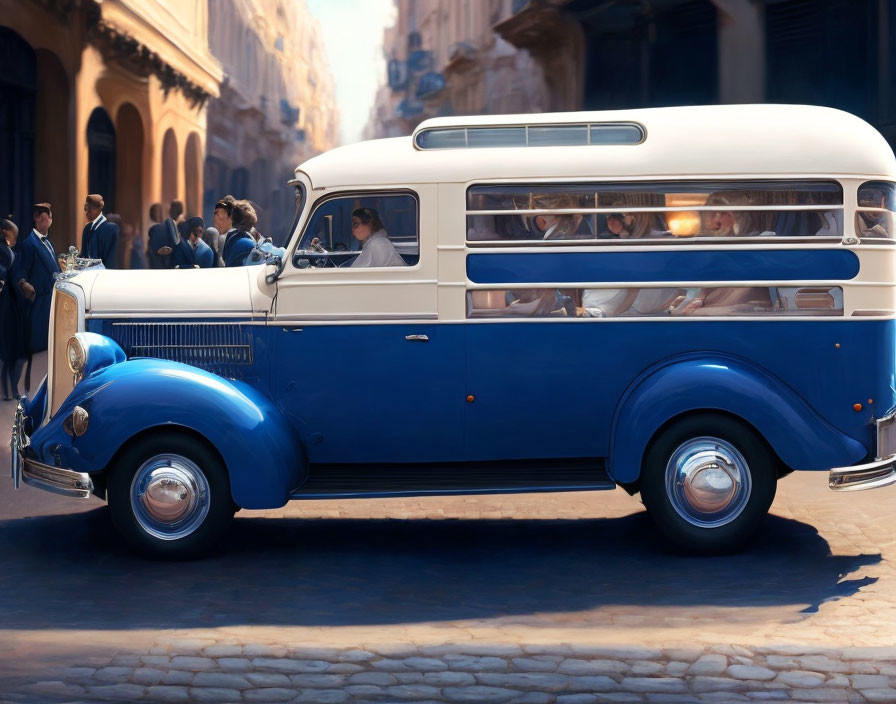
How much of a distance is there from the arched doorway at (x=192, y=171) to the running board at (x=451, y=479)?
2070cm

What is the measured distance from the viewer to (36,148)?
19.3m

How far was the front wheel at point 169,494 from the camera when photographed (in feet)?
21.4

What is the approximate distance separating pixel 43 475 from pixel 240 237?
10.1 ft

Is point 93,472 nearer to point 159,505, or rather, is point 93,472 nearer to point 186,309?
point 159,505

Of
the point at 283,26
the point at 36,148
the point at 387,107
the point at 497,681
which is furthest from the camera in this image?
the point at 387,107

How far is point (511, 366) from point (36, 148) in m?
14.5

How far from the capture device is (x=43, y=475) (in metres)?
6.61

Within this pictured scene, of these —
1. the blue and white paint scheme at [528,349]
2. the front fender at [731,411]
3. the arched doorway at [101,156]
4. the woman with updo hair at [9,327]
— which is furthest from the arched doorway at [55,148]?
the front fender at [731,411]

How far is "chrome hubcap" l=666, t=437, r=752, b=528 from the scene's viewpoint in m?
6.66

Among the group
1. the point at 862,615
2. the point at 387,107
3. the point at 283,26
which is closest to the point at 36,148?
the point at 862,615

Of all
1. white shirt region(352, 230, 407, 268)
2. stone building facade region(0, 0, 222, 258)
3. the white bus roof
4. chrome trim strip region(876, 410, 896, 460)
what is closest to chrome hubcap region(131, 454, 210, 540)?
white shirt region(352, 230, 407, 268)

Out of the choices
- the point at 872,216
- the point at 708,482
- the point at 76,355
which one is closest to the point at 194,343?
the point at 76,355

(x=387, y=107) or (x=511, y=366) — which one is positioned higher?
(x=387, y=107)

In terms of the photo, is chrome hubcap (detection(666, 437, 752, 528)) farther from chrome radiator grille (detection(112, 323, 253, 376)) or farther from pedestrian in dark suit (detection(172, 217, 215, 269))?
pedestrian in dark suit (detection(172, 217, 215, 269))
